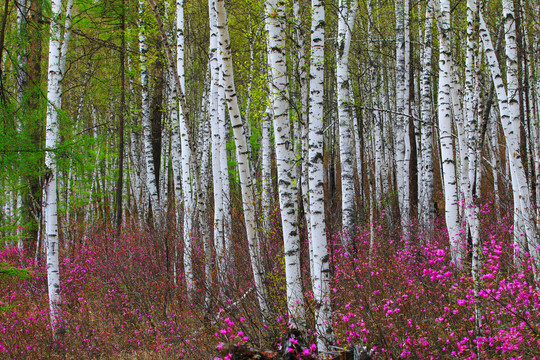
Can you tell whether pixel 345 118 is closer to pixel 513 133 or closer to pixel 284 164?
pixel 513 133

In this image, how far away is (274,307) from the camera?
4.59 m

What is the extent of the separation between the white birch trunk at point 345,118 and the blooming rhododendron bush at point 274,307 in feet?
2.35

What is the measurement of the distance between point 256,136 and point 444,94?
419 inches

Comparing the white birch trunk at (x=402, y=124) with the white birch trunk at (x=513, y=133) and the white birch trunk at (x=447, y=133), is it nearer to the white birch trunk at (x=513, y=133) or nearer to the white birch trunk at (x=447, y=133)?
the white birch trunk at (x=513, y=133)

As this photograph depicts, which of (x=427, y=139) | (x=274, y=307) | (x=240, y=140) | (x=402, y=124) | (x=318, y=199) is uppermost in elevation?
(x=402, y=124)

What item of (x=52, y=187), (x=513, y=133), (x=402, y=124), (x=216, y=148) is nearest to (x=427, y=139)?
(x=402, y=124)

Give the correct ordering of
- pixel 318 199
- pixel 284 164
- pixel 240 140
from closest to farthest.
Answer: pixel 318 199
pixel 284 164
pixel 240 140

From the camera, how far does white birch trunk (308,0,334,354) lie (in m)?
3.90

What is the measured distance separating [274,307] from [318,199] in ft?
4.65

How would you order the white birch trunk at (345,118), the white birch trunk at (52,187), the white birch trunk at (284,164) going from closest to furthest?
the white birch trunk at (284,164) → the white birch trunk at (345,118) → the white birch trunk at (52,187)

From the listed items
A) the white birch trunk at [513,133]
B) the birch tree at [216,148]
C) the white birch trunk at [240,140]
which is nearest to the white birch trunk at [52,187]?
the birch tree at [216,148]

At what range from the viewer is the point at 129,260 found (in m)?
8.09

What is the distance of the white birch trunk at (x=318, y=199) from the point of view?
12.8 feet

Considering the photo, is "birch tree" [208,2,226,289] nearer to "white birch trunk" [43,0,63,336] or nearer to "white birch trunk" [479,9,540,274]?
"white birch trunk" [43,0,63,336]
